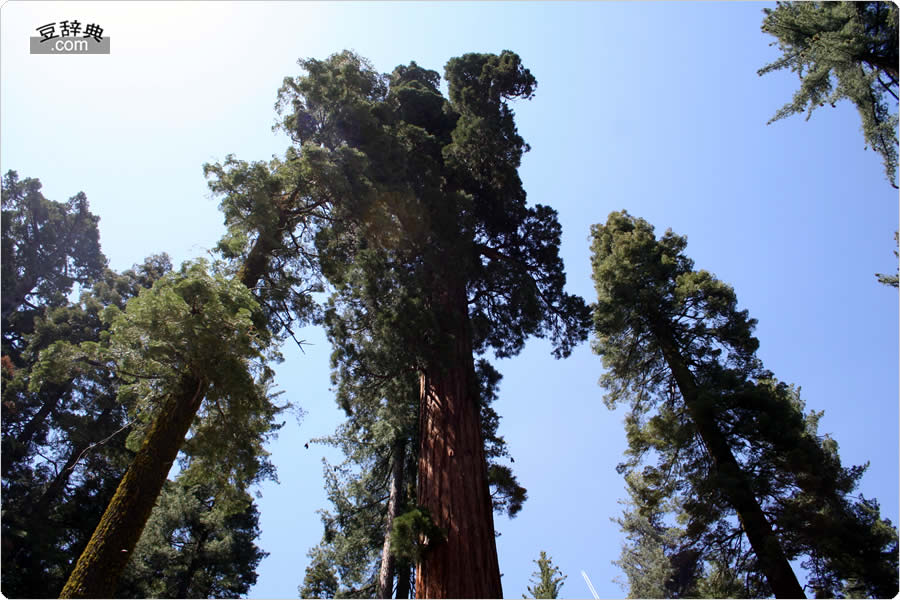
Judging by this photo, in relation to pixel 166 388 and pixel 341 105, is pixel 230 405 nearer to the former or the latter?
pixel 166 388

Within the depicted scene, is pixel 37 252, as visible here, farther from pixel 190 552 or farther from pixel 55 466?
pixel 190 552

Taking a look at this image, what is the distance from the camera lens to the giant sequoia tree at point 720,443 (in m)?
8.49

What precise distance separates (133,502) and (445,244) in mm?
6447

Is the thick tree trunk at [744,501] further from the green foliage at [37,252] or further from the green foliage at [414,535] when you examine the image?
the green foliage at [37,252]

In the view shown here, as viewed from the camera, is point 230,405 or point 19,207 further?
point 19,207

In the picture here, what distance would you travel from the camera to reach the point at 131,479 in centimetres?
538

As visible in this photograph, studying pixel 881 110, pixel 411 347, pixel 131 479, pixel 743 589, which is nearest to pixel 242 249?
pixel 411 347

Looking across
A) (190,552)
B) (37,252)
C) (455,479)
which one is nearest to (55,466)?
(190,552)

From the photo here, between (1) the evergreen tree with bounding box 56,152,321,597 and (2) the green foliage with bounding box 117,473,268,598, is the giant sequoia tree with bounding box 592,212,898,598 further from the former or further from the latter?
(2) the green foliage with bounding box 117,473,268,598

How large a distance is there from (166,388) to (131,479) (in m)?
1.15

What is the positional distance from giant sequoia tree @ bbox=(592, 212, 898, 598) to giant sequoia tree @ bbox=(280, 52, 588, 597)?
2853 mm

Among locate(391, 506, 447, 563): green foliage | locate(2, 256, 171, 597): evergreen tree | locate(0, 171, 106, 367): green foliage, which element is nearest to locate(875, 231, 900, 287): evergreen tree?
locate(391, 506, 447, 563): green foliage

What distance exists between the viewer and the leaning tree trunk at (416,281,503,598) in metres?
5.73

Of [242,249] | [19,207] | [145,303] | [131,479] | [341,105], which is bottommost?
[131,479]
